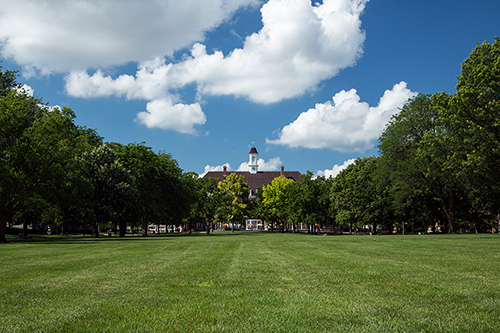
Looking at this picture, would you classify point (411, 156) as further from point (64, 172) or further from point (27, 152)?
point (27, 152)

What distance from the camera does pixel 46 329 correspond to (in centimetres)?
465

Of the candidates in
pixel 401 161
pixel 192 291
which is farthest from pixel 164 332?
pixel 401 161

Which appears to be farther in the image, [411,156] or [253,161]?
[253,161]

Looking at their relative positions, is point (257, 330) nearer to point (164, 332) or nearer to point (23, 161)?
point (164, 332)

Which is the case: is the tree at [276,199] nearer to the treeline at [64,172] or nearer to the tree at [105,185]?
the treeline at [64,172]

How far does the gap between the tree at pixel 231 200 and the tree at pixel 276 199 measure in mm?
5010

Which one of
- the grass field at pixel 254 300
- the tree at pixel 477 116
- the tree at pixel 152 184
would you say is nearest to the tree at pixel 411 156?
the tree at pixel 477 116

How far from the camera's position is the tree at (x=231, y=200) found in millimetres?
79188

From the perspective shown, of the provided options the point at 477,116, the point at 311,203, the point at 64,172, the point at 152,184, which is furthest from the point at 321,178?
the point at 64,172

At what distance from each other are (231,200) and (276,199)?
10024 millimetres

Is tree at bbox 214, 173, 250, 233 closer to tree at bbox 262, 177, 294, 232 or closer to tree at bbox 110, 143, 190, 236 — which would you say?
tree at bbox 262, 177, 294, 232

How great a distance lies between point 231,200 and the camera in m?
81.1

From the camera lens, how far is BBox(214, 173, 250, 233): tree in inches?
3118

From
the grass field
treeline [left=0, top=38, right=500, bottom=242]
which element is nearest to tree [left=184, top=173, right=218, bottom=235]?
treeline [left=0, top=38, right=500, bottom=242]
